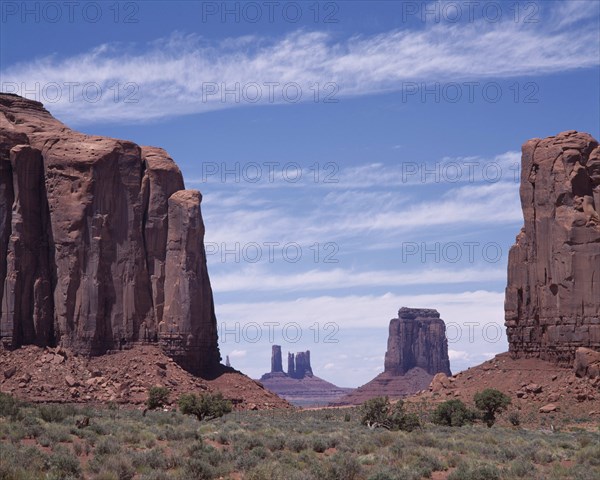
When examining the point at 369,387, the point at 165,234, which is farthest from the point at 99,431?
the point at 369,387

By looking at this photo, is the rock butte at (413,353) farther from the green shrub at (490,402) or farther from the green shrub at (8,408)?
the green shrub at (8,408)

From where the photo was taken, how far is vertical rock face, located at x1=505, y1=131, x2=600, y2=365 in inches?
2650

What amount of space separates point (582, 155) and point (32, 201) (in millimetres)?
40019

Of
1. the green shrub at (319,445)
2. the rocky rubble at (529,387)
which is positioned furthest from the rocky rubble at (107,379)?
the green shrub at (319,445)

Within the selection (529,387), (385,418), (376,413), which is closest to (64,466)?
(385,418)

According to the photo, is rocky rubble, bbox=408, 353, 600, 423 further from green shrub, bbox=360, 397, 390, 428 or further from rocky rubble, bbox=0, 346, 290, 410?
rocky rubble, bbox=0, 346, 290, 410

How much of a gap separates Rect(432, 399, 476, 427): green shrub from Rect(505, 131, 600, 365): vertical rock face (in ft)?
36.6

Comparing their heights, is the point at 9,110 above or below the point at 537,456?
above

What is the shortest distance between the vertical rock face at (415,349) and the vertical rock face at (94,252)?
114967 millimetres

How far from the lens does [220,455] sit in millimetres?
31969

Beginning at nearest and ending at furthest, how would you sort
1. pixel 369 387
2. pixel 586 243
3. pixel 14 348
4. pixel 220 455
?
pixel 220 455, pixel 586 243, pixel 14 348, pixel 369 387

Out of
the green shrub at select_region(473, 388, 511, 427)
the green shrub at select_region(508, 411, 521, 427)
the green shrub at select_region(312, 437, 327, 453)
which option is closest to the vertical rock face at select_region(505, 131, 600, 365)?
the green shrub at select_region(473, 388, 511, 427)

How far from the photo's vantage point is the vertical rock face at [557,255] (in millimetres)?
67312

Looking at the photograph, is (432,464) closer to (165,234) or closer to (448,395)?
(448,395)
